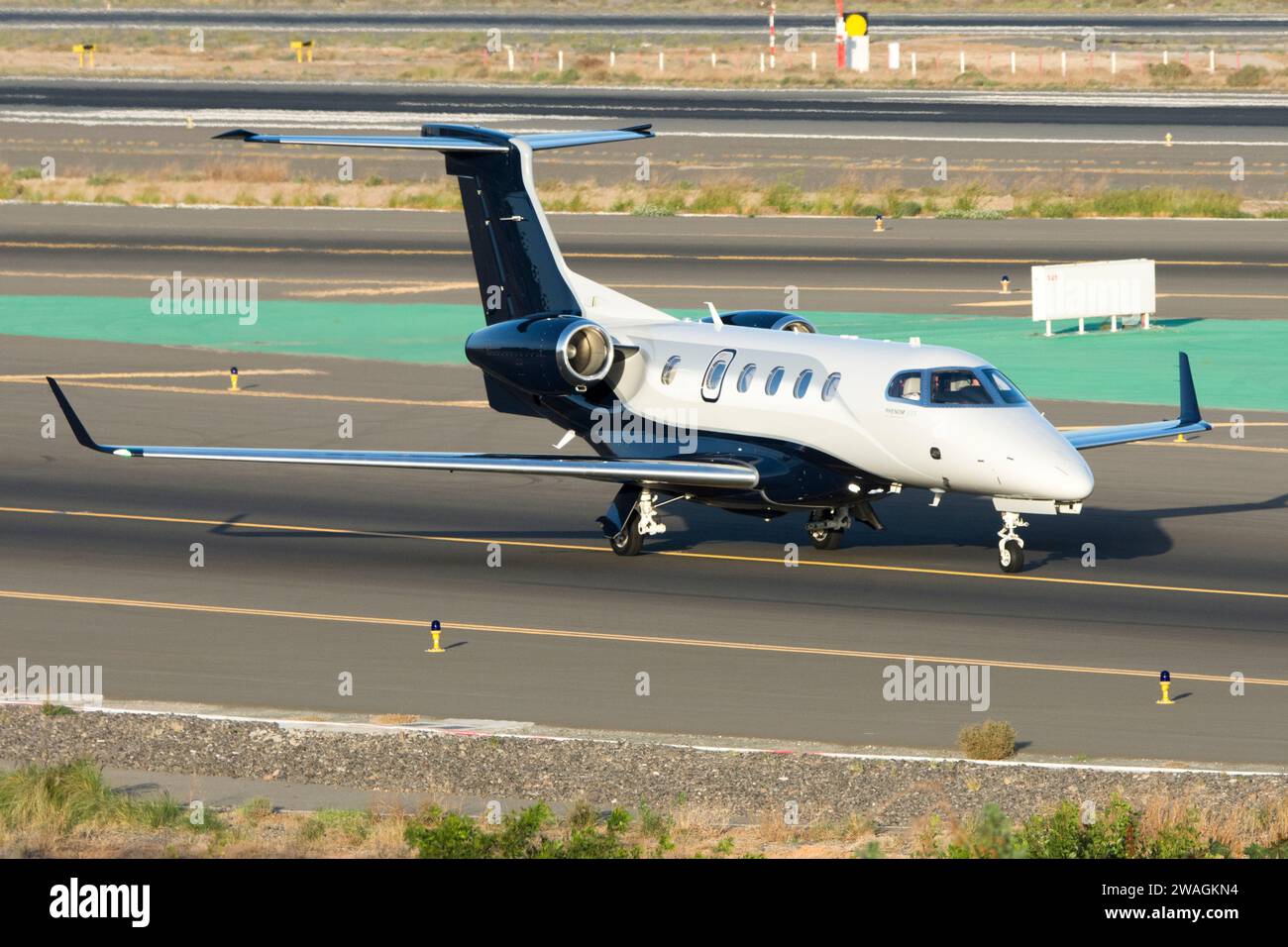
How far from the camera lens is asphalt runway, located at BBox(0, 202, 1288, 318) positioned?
181ft

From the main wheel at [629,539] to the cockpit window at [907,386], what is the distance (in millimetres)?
4457

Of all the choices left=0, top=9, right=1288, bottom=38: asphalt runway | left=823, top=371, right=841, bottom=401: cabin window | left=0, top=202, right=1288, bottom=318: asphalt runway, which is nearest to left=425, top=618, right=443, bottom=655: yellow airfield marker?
left=823, top=371, right=841, bottom=401: cabin window

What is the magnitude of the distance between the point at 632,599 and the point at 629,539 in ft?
7.64

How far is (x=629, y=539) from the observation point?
30.6 m

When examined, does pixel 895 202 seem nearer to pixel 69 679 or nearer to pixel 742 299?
pixel 742 299

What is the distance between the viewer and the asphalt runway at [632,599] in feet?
77.4

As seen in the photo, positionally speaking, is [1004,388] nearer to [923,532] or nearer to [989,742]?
[923,532]

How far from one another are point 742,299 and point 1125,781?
34471mm

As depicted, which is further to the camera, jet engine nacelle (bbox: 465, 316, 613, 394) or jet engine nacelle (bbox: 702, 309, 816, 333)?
jet engine nacelle (bbox: 702, 309, 816, 333)

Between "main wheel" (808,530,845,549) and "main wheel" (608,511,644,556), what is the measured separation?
255cm

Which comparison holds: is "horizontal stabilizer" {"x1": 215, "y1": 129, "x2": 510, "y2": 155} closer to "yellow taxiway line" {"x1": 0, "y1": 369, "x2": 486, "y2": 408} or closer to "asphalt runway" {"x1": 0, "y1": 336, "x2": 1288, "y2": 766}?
"asphalt runway" {"x1": 0, "y1": 336, "x2": 1288, "y2": 766}

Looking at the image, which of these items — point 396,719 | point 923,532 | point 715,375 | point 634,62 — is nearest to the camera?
point 396,719

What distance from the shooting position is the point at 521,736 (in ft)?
72.1

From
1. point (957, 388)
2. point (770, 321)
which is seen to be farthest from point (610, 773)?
point (770, 321)
